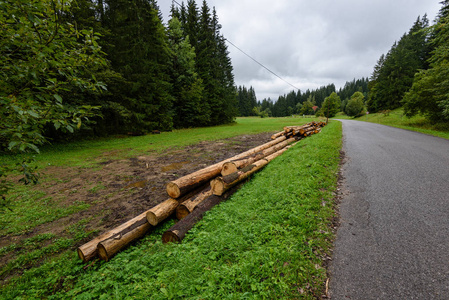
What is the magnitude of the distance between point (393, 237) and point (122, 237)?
181 inches

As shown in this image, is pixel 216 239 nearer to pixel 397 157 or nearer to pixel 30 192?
pixel 30 192

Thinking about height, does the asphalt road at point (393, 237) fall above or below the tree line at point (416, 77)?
below

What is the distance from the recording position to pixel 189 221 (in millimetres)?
3457

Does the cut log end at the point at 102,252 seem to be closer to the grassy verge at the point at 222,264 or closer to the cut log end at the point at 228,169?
the grassy verge at the point at 222,264

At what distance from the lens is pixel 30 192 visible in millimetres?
5297

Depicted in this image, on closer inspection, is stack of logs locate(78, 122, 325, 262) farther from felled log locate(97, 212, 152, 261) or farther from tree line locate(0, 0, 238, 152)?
tree line locate(0, 0, 238, 152)

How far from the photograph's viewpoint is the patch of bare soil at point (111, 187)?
3.90 metres

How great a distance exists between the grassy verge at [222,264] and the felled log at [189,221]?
15 centimetres

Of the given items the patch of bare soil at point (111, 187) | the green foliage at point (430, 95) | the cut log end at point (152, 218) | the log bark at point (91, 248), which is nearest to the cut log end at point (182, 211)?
the cut log end at point (152, 218)

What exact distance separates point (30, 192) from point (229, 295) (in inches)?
276

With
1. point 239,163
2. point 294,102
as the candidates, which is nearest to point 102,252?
point 239,163

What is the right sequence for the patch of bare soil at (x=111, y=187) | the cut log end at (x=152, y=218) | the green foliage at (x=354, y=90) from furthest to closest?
the green foliage at (x=354, y=90) < the patch of bare soil at (x=111, y=187) < the cut log end at (x=152, y=218)

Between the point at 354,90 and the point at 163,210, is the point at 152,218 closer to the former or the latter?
the point at 163,210

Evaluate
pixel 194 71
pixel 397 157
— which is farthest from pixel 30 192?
pixel 194 71
